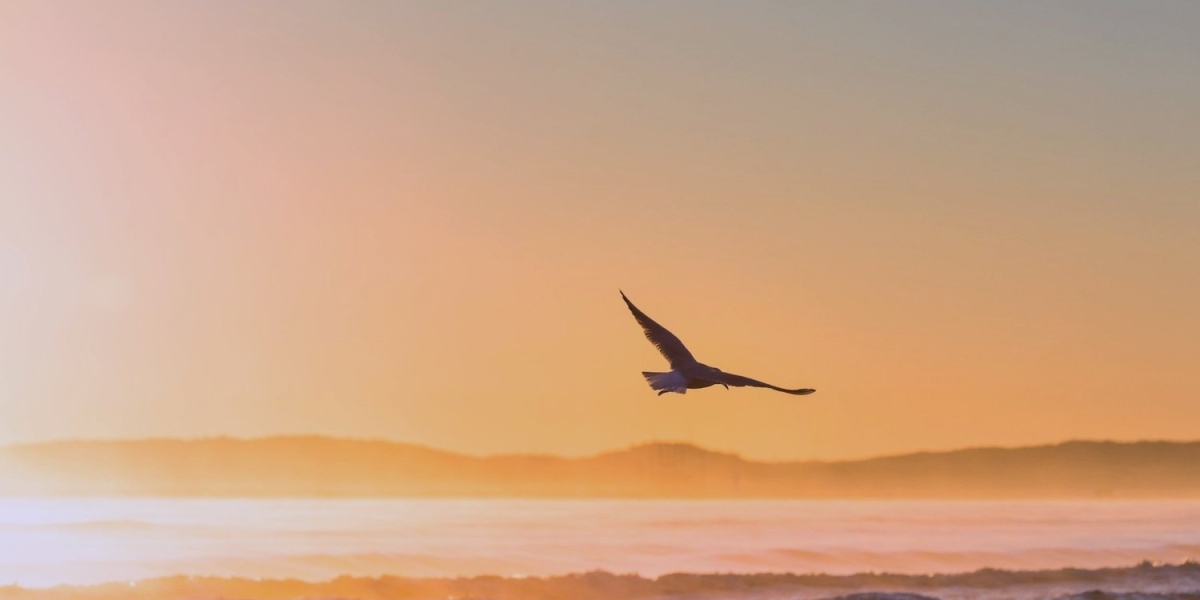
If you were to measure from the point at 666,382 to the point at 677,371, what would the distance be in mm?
920

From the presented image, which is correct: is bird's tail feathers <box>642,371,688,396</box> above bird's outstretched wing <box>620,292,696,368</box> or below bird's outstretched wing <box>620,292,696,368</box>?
below

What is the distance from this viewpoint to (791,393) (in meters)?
23.2

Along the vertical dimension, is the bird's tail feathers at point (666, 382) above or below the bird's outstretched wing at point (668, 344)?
below

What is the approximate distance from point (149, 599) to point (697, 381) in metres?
43.7

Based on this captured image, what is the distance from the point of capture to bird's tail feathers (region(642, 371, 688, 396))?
24141 millimetres

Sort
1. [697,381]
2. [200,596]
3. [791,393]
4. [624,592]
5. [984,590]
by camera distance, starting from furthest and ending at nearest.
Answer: [984,590] < [624,592] < [200,596] < [697,381] < [791,393]

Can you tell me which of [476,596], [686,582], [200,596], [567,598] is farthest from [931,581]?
[200,596]

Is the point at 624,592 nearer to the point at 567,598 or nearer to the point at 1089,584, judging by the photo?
the point at 567,598

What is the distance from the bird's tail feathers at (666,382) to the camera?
2414 centimetres

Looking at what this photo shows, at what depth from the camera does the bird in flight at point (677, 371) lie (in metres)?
24.4

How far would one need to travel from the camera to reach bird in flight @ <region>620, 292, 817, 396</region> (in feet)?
79.9

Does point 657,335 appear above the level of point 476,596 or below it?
above

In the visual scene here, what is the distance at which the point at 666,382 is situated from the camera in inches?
959

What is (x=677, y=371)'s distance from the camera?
25234mm
